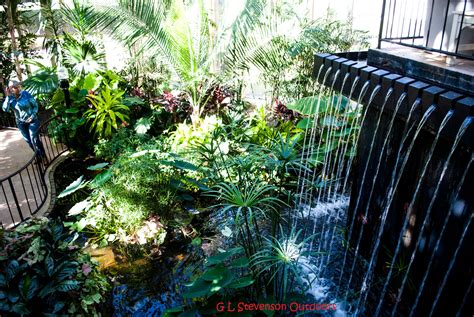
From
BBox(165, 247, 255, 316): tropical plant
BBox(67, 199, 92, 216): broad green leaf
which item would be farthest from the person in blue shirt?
Answer: BBox(165, 247, 255, 316): tropical plant

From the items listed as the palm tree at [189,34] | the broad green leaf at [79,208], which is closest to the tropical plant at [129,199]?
the broad green leaf at [79,208]

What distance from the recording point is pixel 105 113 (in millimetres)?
7211

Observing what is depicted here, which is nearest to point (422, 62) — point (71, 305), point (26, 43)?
point (71, 305)

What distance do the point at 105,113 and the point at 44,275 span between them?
4.35 metres

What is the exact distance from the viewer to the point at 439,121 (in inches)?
104

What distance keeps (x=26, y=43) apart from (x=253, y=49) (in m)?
6.20

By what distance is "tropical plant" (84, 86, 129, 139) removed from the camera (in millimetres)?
7148

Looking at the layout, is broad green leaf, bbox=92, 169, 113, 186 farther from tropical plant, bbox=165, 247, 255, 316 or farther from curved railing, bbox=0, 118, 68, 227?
tropical plant, bbox=165, 247, 255, 316

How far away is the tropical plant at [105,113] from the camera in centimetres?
715

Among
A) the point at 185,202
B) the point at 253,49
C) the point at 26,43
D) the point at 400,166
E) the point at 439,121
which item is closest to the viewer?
the point at 439,121

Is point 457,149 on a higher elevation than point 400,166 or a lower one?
higher

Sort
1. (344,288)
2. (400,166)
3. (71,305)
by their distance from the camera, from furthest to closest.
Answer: (344,288)
(400,166)
(71,305)

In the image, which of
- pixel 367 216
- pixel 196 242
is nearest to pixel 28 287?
pixel 196 242

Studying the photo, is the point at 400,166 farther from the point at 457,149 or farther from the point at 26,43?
the point at 26,43
